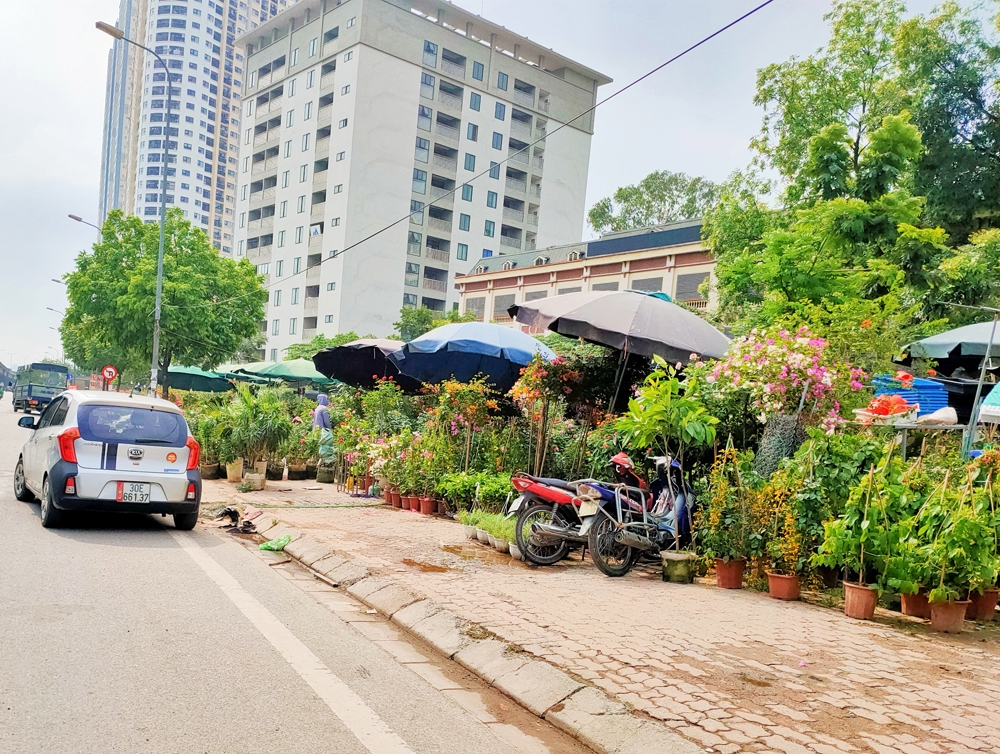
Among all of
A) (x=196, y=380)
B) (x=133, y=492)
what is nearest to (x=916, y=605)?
(x=133, y=492)

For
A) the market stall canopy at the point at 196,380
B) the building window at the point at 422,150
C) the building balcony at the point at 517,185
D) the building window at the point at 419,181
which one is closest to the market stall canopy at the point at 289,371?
the market stall canopy at the point at 196,380

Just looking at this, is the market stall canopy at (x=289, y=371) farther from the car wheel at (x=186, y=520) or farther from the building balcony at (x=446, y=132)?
the building balcony at (x=446, y=132)

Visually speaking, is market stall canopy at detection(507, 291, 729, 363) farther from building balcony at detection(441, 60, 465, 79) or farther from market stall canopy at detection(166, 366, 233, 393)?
building balcony at detection(441, 60, 465, 79)

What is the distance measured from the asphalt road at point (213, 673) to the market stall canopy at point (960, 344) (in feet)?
32.2

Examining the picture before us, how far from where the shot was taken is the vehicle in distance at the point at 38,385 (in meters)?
45.9

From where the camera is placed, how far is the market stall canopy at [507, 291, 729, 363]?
9234 millimetres

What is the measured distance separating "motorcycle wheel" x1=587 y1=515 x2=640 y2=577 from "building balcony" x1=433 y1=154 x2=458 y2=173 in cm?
5879

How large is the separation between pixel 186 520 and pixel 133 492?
828 millimetres

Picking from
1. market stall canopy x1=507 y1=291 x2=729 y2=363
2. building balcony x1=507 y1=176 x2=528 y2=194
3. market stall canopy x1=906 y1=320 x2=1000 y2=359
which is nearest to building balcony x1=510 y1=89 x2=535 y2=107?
building balcony x1=507 y1=176 x2=528 y2=194

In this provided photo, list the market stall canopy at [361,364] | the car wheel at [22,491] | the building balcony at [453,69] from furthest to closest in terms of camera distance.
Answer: the building balcony at [453,69]
the market stall canopy at [361,364]
the car wheel at [22,491]

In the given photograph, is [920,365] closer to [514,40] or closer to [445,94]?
[445,94]

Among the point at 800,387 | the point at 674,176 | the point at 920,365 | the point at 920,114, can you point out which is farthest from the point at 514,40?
the point at 800,387

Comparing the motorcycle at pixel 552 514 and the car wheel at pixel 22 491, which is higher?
the motorcycle at pixel 552 514

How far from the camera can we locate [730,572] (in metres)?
7.55
